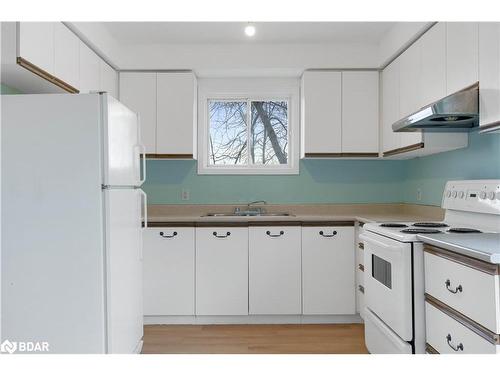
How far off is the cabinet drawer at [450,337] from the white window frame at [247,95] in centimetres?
208

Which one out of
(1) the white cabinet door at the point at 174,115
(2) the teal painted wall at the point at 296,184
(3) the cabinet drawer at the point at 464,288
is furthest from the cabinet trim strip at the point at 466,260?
(1) the white cabinet door at the point at 174,115

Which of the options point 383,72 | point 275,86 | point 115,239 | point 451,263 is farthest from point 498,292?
point 275,86

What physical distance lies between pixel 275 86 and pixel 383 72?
988 mm

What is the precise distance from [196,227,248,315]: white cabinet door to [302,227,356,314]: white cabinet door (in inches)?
19.6

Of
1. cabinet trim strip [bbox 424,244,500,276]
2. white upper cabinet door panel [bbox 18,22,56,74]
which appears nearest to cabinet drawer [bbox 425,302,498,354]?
cabinet trim strip [bbox 424,244,500,276]

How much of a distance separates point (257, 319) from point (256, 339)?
1.05 ft

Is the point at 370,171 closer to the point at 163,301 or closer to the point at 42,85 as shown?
the point at 163,301

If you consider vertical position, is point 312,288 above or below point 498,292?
below

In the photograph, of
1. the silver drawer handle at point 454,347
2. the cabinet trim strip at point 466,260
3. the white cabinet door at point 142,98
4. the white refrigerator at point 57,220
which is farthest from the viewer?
the white cabinet door at point 142,98

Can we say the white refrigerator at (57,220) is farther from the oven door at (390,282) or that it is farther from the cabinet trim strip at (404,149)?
the cabinet trim strip at (404,149)

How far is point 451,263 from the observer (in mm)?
1644

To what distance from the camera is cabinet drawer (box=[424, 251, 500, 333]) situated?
4.54 ft

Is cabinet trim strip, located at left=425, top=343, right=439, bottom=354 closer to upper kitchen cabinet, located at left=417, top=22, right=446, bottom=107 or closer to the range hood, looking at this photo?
the range hood

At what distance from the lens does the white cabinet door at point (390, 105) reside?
3021mm
